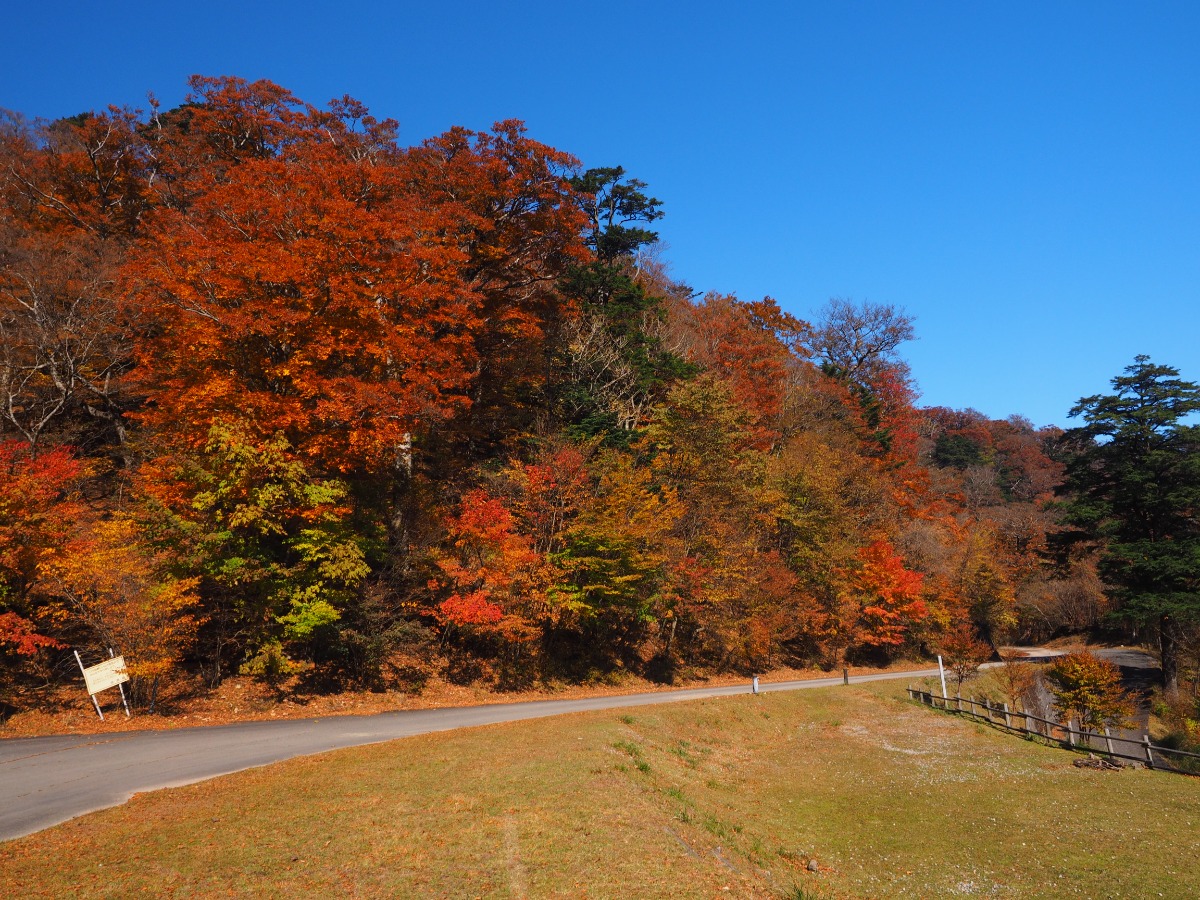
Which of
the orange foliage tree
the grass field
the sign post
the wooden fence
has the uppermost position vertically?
the orange foliage tree

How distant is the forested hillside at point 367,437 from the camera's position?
1947 cm

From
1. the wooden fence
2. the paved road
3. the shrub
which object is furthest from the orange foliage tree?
the shrub

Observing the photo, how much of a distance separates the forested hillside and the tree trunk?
7.02 meters

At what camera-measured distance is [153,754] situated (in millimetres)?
13602

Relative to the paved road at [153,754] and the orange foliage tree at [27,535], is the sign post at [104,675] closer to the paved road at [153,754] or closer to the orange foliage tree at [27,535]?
the orange foliage tree at [27,535]

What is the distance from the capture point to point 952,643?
139ft

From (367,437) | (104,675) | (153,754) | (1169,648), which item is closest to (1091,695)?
(1169,648)

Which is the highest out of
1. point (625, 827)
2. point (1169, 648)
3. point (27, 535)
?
point (27, 535)

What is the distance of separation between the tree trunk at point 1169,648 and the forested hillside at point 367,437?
7022 mm

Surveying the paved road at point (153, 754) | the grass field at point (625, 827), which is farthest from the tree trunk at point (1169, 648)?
the paved road at point (153, 754)

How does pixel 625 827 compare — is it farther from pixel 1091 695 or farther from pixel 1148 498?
pixel 1148 498

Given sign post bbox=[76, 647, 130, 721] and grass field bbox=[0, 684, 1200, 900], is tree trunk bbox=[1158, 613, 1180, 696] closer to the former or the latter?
grass field bbox=[0, 684, 1200, 900]

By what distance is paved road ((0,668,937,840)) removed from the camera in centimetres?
1047

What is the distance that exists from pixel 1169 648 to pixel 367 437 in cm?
3910
